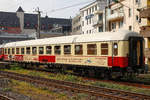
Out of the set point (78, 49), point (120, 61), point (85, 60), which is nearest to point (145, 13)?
point (78, 49)

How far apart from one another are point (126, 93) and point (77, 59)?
7633 mm

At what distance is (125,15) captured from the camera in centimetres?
4094

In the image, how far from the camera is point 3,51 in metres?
33.7

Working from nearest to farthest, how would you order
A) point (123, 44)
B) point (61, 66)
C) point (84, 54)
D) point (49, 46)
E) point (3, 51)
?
point (123, 44) < point (84, 54) < point (61, 66) < point (49, 46) < point (3, 51)

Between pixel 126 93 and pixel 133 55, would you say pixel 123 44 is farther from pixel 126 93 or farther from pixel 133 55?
pixel 126 93

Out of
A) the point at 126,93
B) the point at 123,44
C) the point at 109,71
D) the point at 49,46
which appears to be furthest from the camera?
the point at 49,46

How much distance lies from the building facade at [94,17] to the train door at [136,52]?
3319cm

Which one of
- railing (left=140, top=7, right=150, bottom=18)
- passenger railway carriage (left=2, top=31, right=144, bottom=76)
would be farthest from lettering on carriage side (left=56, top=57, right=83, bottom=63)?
railing (left=140, top=7, right=150, bottom=18)

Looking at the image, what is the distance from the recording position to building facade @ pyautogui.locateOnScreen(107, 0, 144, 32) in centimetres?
3741

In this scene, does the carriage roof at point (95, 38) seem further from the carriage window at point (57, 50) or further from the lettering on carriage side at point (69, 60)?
the lettering on carriage side at point (69, 60)

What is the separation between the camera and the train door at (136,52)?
16266mm

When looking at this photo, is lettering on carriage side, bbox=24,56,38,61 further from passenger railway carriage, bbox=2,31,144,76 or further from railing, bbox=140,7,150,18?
railing, bbox=140,7,150,18

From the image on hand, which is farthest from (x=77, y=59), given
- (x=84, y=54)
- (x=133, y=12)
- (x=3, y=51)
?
(x=133, y=12)

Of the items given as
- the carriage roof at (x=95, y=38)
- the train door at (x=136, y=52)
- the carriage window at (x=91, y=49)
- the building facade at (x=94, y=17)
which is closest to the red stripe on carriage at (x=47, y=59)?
the carriage roof at (x=95, y=38)
